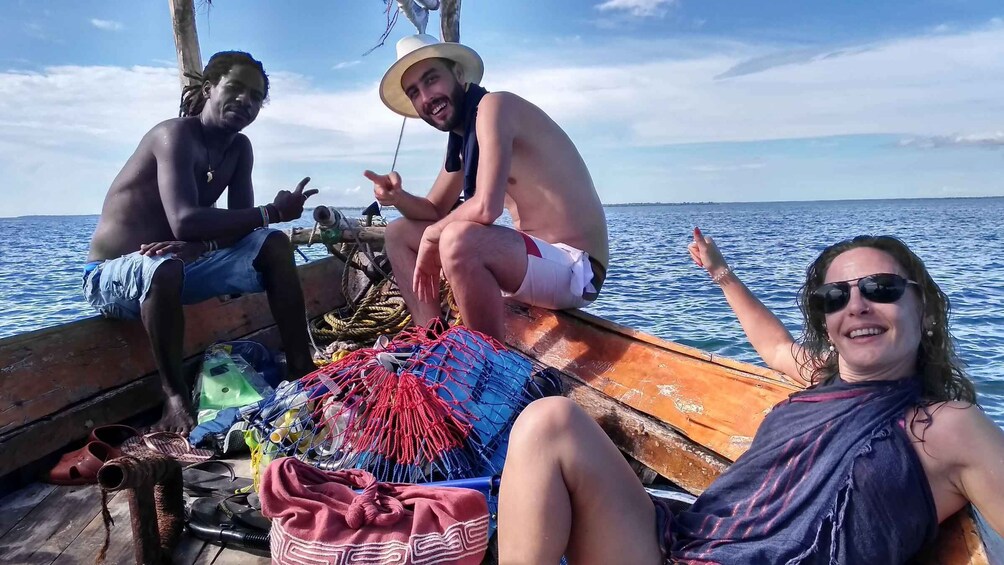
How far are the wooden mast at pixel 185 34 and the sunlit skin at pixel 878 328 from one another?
19.7 ft

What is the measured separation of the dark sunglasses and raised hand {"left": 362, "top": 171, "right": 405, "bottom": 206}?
278 cm

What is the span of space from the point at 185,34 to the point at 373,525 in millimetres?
5749

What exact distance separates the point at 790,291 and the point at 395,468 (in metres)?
13.1

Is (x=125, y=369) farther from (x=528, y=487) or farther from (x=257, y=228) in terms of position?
(x=528, y=487)

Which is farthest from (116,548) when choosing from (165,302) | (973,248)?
(973,248)

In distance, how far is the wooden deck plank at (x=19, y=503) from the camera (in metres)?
2.58

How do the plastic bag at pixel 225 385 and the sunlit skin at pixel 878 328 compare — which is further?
the plastic bag at pixel 225 385

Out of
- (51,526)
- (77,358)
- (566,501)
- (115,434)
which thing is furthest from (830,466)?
(77,358)

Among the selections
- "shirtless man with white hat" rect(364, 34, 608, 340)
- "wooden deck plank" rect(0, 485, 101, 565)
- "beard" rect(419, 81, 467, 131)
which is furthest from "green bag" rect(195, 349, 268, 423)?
"beard" rect(419, 81, 467, 131)

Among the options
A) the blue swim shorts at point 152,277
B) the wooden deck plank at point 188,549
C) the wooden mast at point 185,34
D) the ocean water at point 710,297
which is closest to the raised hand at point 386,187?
the blue swim shorts at point 152,277

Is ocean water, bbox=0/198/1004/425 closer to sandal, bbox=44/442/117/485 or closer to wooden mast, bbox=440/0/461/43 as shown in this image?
wooden mast, bbox=440/0/461/43

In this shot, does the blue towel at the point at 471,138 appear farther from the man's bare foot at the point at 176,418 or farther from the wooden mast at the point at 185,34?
the wooden mast at the point at 185,34

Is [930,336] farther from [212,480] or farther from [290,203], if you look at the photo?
[290,203]

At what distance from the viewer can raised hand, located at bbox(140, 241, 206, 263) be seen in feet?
11.9
